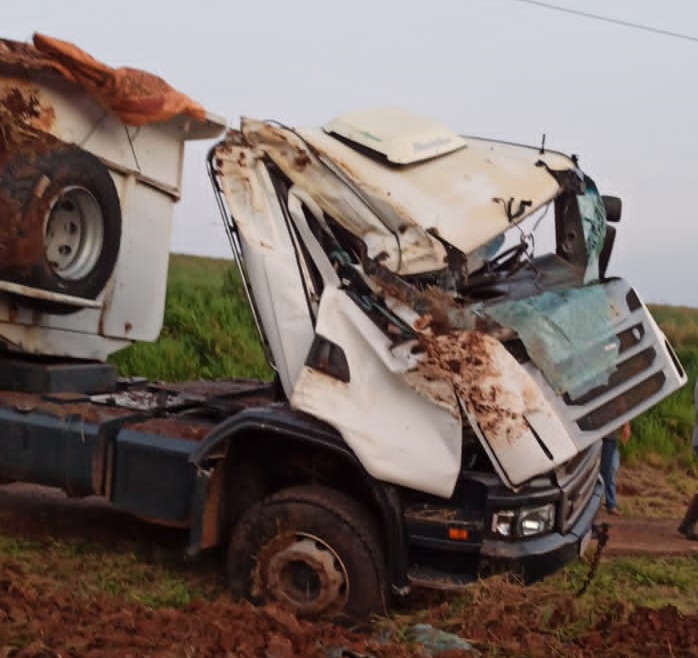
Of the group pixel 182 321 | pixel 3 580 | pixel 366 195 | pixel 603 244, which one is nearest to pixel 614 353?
pixel 603 244

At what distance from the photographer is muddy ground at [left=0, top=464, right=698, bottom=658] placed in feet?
13.7

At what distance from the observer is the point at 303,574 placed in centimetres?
495

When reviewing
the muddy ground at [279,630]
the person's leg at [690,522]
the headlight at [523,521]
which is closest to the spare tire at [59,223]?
the muddy ground at [279,630]

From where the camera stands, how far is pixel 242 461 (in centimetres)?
538

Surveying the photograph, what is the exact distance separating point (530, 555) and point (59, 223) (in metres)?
3.71

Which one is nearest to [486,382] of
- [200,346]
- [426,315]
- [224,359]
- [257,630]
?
[426,315]

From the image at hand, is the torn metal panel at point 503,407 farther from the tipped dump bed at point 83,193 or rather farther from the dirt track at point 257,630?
the tipped dump bed at point 83,193

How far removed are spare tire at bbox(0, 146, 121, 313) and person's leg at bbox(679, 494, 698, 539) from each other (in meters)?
5.15

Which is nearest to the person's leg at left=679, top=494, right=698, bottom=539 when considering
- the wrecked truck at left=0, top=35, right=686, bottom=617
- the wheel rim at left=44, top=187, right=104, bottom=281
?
the wrecked truck at left=0, top=35, right=686, bottom=617

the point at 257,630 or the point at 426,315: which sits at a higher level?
the point at 426,315

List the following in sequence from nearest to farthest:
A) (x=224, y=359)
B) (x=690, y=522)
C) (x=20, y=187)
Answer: (x=20, y=187)
(x=690, y=522)
(x=224, y=359)

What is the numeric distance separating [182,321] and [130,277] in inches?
247

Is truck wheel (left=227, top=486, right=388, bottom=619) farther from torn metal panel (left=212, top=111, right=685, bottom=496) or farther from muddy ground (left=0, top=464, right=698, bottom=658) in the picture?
torn metal panel (left=212, top=111, right=685, bottom=496)

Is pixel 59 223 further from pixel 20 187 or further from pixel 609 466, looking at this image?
pixel 609 466
